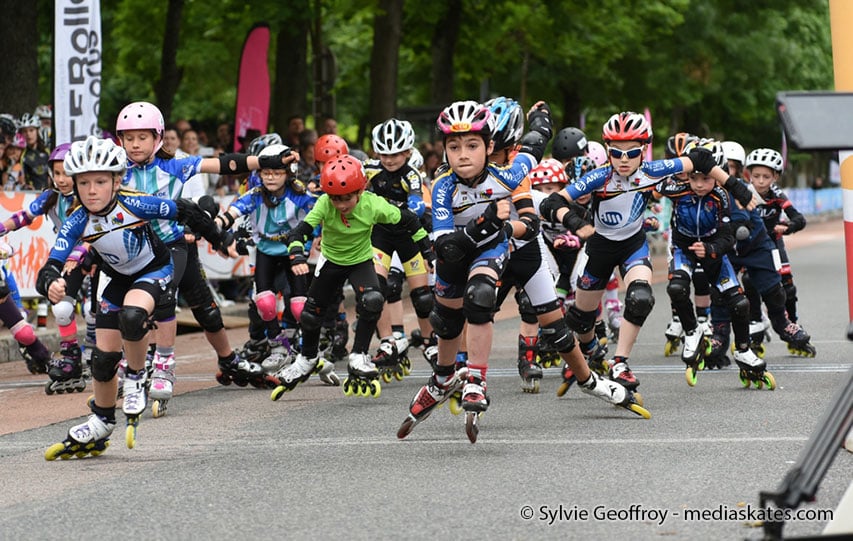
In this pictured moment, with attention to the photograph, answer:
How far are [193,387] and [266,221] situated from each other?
1.43m

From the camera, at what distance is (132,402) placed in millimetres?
8797

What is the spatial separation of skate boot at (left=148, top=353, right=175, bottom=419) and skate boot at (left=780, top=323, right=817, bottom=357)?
17.9 feet

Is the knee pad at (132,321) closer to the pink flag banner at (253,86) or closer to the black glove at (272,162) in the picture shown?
the black glove at (272,162)

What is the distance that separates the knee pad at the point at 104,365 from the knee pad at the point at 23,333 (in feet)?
15.0

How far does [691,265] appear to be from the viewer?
39.1ft

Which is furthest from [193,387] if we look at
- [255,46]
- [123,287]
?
[255,46]

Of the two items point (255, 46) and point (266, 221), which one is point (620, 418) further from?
point (255, 46)

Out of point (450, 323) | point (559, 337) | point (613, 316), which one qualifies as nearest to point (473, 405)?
point (450, 323)

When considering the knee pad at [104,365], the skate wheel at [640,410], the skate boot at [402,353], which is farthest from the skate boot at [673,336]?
the knee pad at [104,365]

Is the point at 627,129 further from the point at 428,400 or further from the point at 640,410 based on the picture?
the point at 428,400

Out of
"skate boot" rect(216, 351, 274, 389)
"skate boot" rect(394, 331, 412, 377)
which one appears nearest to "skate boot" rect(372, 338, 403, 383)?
"skate boot" rect(394, 331, 412, 377)

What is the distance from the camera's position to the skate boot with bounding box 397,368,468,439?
29.0 feet

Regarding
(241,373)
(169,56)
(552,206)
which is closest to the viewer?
(552,206)

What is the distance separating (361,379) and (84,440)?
9.10 ft
